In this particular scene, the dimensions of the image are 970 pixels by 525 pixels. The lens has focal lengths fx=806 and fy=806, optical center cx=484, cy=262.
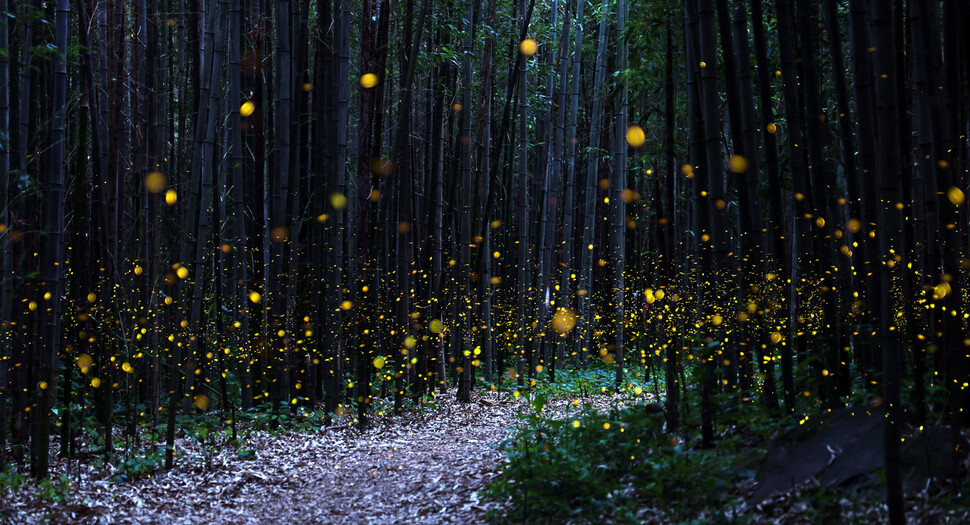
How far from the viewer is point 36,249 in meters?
6.59

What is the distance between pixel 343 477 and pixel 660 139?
865 cm

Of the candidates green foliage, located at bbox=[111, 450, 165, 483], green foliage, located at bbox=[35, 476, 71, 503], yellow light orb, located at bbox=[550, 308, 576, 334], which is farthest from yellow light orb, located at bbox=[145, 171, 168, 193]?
yellow light orb, located at bbox=[550, 308, 576, 334]

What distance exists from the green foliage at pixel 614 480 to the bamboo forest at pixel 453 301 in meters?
0.02

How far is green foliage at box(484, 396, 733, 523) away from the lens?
153 inches

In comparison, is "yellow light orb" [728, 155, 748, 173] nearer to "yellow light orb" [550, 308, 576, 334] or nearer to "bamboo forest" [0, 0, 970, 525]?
"bamboo forest" [0, 0, 970, 525]

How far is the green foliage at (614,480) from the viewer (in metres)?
3.88

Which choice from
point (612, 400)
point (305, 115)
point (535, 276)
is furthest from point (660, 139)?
point (305, 115)

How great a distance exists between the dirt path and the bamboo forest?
33 mm

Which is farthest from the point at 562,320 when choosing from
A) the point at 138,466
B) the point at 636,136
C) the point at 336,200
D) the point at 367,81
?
the point at 138,466

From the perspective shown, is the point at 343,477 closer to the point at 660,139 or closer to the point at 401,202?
the point at 401,202

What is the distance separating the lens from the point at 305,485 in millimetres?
5516

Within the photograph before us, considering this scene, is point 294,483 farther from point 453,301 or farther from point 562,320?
point 562,320

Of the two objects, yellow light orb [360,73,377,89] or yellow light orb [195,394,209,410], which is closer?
yellow light orb [360,73,377,89]

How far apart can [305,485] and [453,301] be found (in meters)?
4.74
